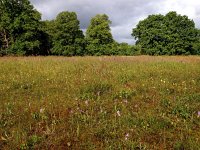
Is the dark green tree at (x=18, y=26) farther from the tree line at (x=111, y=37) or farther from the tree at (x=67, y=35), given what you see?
the tree at (x=67, y=35)

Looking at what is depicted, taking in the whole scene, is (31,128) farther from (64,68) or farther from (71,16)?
(71,16)

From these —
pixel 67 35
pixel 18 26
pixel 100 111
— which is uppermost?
pixel 18 26

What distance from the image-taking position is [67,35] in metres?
58.7

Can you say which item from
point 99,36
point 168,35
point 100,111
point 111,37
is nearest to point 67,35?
point 99,36

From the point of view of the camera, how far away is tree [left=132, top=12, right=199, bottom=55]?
60844mm

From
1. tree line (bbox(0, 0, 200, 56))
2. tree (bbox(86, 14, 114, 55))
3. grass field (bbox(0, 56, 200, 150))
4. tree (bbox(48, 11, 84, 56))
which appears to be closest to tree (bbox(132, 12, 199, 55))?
tree line (bbox(0, 0, 200, 56))

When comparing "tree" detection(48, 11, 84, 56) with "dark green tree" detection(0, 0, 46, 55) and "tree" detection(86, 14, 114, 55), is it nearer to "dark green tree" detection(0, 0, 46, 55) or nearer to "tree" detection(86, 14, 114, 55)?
"tree" detection(86, 14, 114, 55)

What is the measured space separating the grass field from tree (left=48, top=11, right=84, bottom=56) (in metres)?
46.7

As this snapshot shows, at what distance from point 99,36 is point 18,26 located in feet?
80.2

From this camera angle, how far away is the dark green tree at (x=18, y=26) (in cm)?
4497

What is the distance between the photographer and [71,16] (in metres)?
61.5

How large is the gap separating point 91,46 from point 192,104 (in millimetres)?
55342

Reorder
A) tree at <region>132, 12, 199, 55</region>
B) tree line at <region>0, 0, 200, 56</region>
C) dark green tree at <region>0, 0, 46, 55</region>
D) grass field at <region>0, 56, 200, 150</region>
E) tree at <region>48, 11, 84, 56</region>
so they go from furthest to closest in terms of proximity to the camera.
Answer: tree at <region>132, 12, 199, 55</region>, tree line at <region>0, 0, 200, 56</region>, tree at <region>48, 11, 84, 56</region>, dark green tree at <region>0, 0, 46, 55</region>, grass field at <region>0, 56, 200, 150</region>

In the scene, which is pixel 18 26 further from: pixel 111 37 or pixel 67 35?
pixel 111 37
